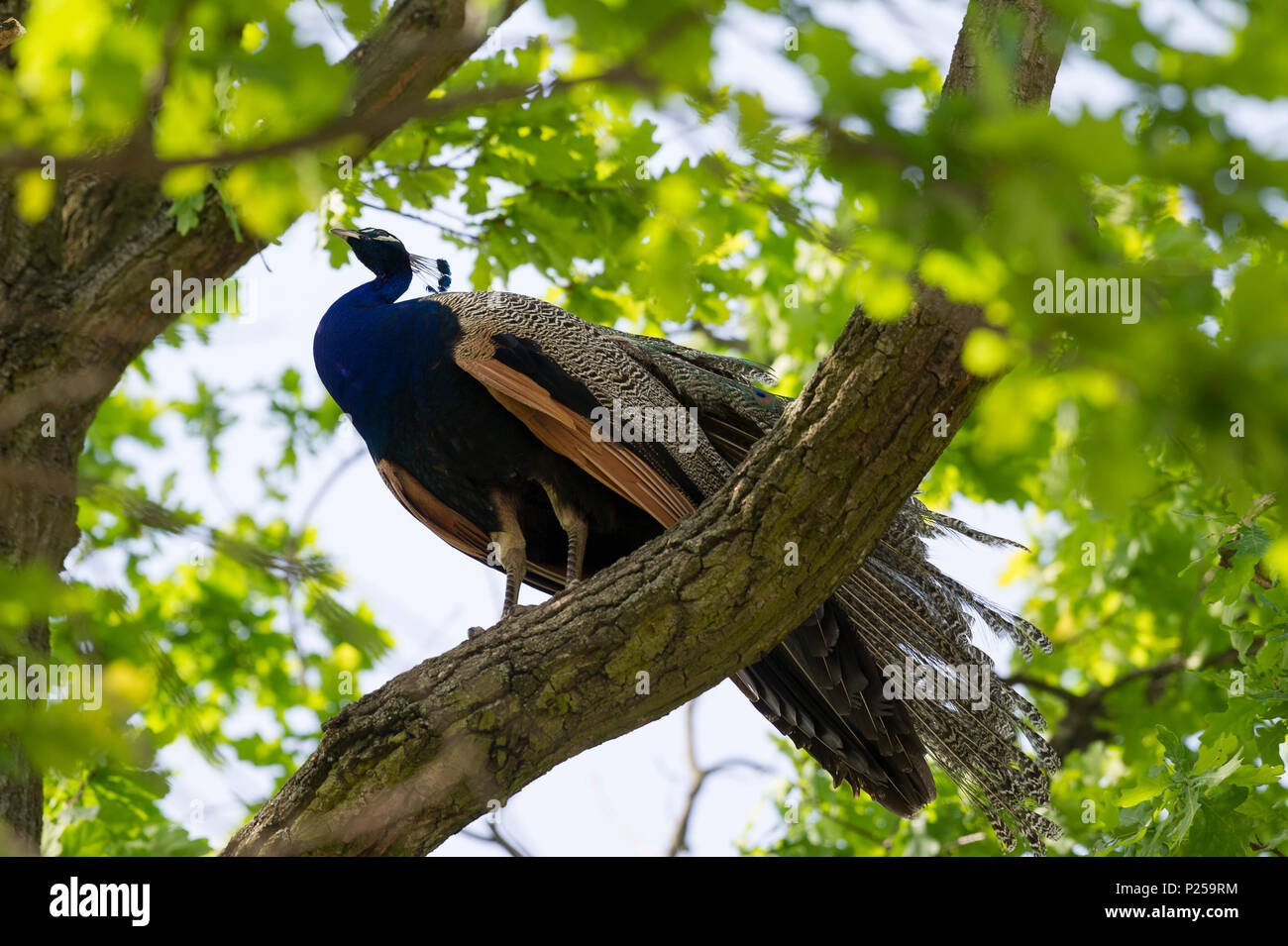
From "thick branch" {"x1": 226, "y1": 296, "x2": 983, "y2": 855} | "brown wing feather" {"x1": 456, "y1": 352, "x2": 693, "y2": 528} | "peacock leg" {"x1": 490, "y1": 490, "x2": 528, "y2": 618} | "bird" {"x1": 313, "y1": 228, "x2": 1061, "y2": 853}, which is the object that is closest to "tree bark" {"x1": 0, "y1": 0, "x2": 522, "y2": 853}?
"bird" {"x1": 313, "y1": 228, "x2": 1061, "y2": 853}

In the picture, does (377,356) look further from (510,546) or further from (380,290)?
(510,546)

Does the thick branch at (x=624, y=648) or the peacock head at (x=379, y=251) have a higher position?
the peacock head at (x=379, y=251)

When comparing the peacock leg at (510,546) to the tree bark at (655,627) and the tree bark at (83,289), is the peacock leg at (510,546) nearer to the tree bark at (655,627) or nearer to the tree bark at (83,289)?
the tree bark at (655,627)

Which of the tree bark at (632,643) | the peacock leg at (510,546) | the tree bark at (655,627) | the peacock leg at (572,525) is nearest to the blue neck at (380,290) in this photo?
the peacock leg at (510,546)

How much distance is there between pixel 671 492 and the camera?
14.3 feet

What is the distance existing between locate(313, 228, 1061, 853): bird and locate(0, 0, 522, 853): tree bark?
734mm

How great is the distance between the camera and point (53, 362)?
15.7ft

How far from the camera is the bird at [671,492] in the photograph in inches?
174

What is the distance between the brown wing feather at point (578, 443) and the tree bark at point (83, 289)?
1.02 metres

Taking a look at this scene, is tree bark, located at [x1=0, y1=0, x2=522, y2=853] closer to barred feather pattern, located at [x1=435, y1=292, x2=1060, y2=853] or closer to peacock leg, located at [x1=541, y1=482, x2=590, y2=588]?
barred feather pattern, located at [x1=435, y1=292, x2=1060, y2=853]

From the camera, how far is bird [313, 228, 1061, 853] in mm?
4410

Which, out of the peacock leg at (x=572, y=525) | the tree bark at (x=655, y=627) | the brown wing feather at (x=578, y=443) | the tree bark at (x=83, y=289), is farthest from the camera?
the peacock leg at (x=572, y=525)
